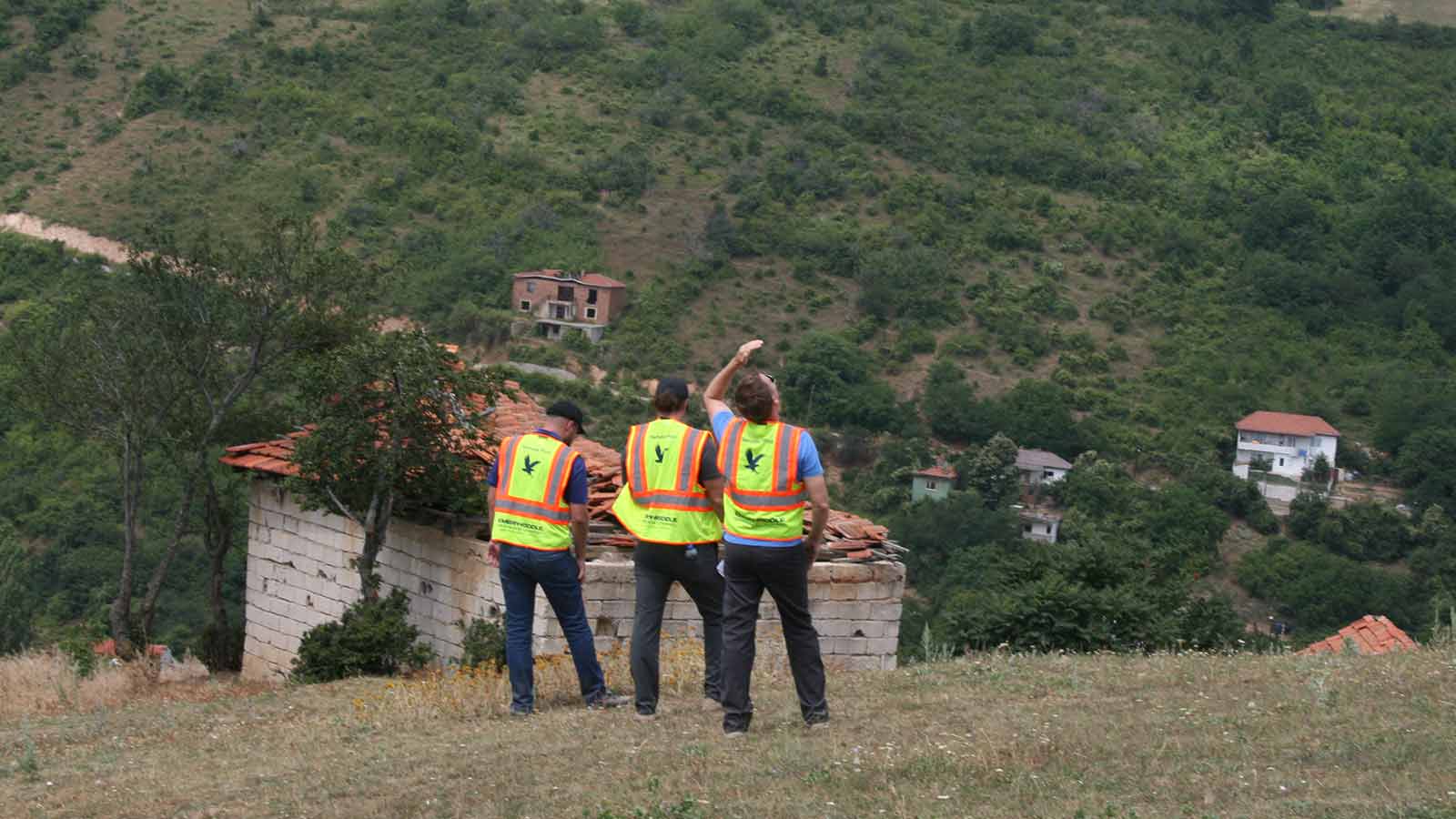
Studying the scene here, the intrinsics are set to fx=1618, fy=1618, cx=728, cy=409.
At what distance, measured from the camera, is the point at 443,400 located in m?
13.1

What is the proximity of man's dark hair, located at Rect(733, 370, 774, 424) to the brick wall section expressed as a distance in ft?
15.8

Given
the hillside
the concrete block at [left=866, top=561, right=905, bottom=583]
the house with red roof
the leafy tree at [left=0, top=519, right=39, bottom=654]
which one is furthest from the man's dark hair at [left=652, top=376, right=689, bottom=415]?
the house with red roof

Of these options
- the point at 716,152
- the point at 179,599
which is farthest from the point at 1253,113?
the point at 179,599

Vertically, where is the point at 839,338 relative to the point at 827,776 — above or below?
below

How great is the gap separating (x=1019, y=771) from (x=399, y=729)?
336 cm

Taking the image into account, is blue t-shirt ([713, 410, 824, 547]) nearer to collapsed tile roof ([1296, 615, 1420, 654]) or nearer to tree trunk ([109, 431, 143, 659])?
collapsed tile roof ([1296, 615, 1420, 654])

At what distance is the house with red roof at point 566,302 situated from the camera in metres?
43.4

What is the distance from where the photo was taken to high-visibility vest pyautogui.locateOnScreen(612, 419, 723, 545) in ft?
25.7

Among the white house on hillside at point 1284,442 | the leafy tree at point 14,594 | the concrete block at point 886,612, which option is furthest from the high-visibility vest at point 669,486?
the white house on hillside at point 1284,442

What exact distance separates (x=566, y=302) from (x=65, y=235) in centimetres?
1488

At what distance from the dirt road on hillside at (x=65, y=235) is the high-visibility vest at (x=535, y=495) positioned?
38.6m

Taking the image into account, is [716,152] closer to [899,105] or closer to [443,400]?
[899,105]

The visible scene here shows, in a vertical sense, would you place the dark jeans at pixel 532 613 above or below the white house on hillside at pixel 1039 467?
above

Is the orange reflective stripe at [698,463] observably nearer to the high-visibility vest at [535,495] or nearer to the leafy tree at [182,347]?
the high-visibility vest at [535,495]
